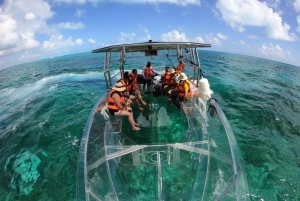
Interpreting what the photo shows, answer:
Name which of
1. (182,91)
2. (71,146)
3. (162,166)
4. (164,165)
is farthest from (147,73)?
(164,165)

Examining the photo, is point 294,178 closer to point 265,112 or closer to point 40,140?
point 265,112

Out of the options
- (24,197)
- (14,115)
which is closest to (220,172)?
(24,197)

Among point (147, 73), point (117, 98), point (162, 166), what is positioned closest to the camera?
point (162, 166)

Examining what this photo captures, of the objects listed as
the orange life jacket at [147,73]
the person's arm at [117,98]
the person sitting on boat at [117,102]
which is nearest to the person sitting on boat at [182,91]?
the person sitting on boat at [117,102]

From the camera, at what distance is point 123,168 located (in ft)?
12.5

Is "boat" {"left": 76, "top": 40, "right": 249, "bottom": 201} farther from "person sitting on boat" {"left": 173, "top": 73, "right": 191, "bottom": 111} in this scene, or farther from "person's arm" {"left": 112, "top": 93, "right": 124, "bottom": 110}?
"person sitting on boat" {"left": 173, "top": 73, "right": 191, "bottom": 111}

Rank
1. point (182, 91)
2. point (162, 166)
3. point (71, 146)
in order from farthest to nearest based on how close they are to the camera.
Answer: point (71, 146), point (182, 91), point (162, 166)

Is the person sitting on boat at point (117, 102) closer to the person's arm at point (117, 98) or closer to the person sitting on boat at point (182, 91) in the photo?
the person's arm at point (117, 98)

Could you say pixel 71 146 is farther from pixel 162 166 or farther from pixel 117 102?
pixel 162 166

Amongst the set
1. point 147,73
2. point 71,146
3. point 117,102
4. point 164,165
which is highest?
point 147,73

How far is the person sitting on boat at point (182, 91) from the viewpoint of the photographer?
5590 millimetres

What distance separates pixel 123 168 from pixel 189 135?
1.70 metres

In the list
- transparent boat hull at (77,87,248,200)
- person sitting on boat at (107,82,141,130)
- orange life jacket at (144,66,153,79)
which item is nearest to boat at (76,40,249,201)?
transparent boat hull at (77,87,248,200)

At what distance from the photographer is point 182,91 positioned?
18.4ft
